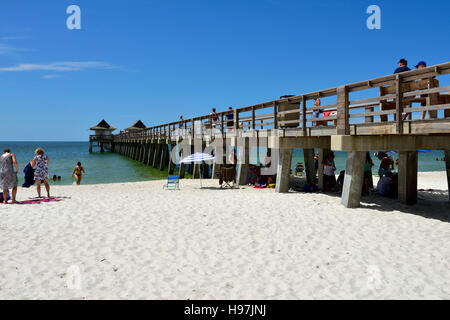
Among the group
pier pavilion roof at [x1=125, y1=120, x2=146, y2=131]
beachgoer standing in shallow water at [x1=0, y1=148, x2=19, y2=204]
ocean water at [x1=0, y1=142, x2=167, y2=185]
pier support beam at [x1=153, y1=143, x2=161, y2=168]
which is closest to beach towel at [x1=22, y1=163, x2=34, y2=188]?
beachgoer standing in shallow water at [x1=0, y1=148, x2=19, y2=204]

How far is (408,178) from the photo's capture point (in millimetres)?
9688

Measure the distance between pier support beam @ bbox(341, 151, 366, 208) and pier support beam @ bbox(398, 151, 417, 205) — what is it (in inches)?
73.7

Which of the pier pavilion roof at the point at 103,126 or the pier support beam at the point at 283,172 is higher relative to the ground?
the pier pavilion roof at the point at 103,126

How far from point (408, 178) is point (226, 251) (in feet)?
21.7

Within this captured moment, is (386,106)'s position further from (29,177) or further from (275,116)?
(29,177)

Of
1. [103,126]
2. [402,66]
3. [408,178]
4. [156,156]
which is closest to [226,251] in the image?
[402,66]

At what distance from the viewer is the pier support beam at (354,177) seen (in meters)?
8.64

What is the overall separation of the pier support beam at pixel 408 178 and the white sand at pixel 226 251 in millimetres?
381

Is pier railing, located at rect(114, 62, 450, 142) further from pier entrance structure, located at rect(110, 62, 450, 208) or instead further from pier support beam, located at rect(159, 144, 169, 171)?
pier support beam, located at rect(159, 144, 169, 171)

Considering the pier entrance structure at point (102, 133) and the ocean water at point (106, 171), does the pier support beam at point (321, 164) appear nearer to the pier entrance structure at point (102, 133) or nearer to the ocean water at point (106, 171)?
the ocean water at point (106, 171)

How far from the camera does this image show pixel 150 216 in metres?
8.45

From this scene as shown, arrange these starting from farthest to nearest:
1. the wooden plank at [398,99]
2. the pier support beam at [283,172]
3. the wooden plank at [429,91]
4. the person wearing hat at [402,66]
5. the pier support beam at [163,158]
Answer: the pier support beam at [163,158], the pier support beam at [283,172], the person wearing hat at [402,66], the wooden plank at [398,99], the wooden plank at [429,91]

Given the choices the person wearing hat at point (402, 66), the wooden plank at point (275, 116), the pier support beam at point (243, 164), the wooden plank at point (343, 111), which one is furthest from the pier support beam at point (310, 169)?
the person wearing hat at point (402, 66)

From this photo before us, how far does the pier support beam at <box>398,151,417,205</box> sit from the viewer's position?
9656 millimetres
